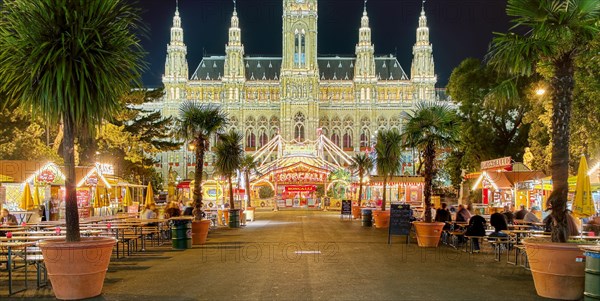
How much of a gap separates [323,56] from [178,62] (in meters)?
26.7

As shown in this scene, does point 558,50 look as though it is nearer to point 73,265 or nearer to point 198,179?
point 73,265

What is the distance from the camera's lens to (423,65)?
324 feet

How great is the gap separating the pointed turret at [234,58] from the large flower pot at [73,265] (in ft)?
296

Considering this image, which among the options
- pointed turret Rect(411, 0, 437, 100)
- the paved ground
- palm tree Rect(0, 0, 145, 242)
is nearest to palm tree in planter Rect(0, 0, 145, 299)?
palm tree Rect(0, 0, 145, 242)

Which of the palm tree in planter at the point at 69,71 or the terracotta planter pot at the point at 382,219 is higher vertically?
the palm tree in planter at the point at 69,71

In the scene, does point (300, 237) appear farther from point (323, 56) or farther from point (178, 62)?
point (323, 56)

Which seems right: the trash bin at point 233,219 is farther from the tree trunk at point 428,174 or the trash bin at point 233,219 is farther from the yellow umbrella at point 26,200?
the tree trunk at point 428,174

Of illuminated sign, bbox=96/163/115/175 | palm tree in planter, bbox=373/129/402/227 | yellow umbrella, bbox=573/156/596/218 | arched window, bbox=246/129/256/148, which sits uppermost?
arched window, bbox=246/129/256/148

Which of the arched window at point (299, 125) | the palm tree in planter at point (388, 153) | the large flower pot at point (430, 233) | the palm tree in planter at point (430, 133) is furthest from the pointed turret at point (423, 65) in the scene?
the large flower pot at point (430, 233)

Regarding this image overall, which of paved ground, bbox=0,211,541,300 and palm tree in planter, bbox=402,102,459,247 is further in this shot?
palm tree in planter, bbox=402,102,459,247

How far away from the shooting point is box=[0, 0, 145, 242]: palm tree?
9.73 metres

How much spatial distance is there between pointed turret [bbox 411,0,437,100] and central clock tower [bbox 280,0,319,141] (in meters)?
17.2

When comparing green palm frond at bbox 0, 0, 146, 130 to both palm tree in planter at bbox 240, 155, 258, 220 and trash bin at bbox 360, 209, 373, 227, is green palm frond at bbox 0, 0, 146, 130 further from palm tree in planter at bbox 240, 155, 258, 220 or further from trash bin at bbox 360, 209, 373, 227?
palm tree in planter at bbox 240, 155, 258, 220

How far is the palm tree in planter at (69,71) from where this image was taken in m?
9.53
